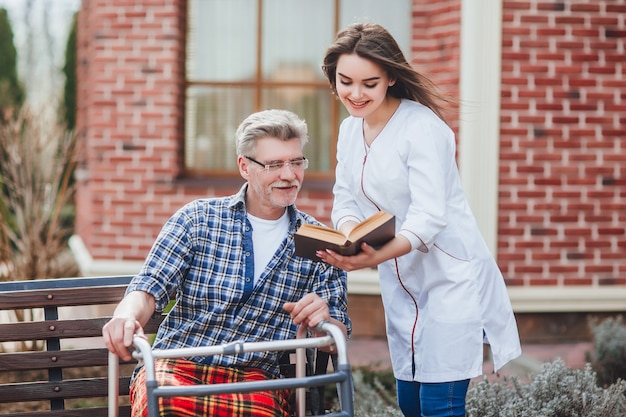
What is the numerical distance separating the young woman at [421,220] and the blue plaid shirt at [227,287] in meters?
0.23

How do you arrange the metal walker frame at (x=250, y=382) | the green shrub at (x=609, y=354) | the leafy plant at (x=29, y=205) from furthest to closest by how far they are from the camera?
1. the leafy plant at (x=29, y=205)
2. the green shrub at (x=609, y=354)
3. the metal walker frame at (x=250, y=382)

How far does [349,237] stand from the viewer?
8.61ft

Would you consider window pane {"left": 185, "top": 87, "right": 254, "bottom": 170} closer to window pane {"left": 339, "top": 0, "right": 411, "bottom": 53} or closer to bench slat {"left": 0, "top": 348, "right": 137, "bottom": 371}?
window pane {"left": 339, "top": 0, "right": 411, "bottom": 53}

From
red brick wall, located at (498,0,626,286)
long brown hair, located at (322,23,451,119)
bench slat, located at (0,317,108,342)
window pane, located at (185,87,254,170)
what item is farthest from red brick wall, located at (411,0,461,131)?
bench slat, located at (0,317,108,342)

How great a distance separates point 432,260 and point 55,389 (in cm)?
142

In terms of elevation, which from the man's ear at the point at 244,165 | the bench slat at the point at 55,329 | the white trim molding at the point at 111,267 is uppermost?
the man's ear at the point at 244,165

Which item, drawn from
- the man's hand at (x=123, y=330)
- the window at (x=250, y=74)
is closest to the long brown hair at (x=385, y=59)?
the man's hand at (x=123, y=330)

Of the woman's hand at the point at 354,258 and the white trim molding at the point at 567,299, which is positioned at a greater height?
the woman's hand at the point at 354,258

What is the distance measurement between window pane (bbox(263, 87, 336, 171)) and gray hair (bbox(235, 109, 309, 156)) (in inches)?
162

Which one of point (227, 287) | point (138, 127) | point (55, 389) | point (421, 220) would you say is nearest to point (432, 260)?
point (421, 220)

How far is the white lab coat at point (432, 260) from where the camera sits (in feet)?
9.10

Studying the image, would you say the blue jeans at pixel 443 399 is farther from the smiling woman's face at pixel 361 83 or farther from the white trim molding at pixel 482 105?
the white trim molding at pixel 482 105

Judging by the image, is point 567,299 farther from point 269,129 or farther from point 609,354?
point 269,129

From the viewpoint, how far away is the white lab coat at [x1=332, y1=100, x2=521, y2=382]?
2773 millimetres
